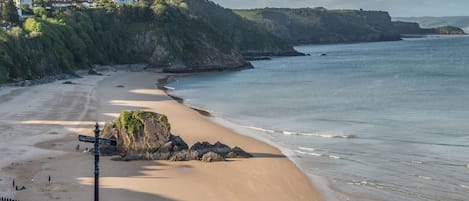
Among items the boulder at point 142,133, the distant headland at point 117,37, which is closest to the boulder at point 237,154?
the boulder at point 142,133

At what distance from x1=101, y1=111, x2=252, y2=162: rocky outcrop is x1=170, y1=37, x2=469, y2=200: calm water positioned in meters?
4.50

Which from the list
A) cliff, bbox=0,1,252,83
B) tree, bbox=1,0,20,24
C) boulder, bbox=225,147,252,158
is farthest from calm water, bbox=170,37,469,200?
tree, bbox=1,0,20,24

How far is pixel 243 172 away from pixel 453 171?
9.09 meters

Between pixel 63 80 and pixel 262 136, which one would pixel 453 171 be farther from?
pixel 63 80

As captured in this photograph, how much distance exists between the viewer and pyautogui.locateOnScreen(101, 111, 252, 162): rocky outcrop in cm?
2722

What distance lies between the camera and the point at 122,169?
24.9 meters

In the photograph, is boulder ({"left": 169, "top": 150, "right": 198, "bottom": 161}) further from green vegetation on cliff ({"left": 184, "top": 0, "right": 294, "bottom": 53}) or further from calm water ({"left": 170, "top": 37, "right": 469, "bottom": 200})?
green vegetation on cliff ({"left": 184, "top": 0, "right": 294, "bottom": 53})

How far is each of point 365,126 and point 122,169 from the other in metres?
18.6

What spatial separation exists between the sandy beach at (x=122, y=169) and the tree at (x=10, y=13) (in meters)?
46.4

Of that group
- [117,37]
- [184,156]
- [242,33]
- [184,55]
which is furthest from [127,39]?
[184,156]

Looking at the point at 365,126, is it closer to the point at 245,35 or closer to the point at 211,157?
the point at 211,157

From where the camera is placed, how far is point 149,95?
58.7 m

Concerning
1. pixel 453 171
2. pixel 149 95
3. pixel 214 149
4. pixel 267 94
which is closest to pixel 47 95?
pixel 149 95

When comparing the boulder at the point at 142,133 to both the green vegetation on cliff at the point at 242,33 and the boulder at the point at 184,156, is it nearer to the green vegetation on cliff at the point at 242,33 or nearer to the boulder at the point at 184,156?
the boulder at the point at 184,156
